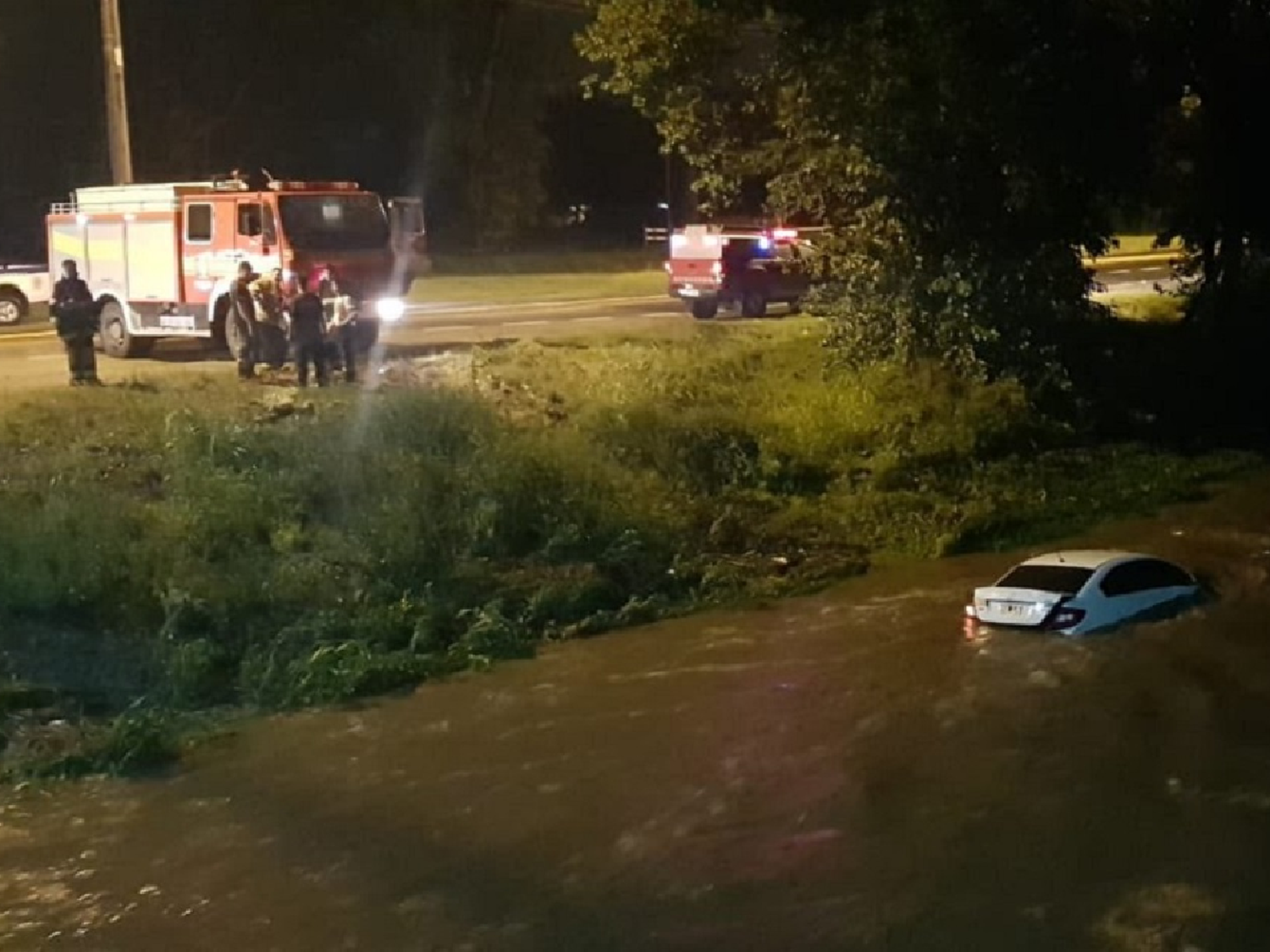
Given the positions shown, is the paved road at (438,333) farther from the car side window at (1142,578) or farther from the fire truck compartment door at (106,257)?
the car side window at (1142,578)

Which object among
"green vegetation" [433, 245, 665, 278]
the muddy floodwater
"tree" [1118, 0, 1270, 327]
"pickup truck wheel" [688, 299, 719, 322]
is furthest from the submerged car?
"green vegetation" [433, 245, 665, 278]

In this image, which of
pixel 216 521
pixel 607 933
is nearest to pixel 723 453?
pixel 216 521

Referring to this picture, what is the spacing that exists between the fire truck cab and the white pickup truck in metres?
11.2

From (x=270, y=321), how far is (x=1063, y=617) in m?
12.5

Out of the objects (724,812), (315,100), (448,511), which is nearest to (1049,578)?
(724,812)

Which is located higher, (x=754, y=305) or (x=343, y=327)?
(x=343, y=327)

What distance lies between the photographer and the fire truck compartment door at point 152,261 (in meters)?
25.2

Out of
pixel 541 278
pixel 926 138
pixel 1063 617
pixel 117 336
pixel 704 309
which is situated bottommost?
pixel 1063 617

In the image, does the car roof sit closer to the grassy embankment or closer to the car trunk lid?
the car trunk lid

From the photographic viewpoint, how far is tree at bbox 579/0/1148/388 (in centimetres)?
2230

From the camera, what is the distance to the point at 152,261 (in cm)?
2547

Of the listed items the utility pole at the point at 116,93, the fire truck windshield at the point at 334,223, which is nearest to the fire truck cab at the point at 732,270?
the fire truck windshield at the point at 334,223

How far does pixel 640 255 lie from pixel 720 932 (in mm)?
43864

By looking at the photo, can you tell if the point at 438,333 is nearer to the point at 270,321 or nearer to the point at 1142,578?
the point at 270,321
